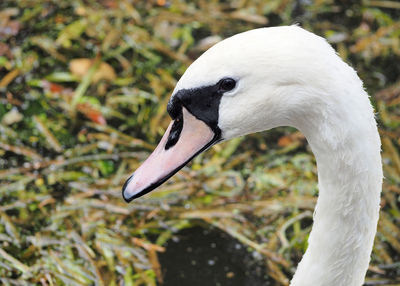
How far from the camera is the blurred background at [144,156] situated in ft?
9.32

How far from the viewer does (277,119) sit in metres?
1.69

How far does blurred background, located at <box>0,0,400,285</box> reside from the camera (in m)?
A: 2.84

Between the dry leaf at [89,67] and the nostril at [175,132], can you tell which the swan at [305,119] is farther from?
the dry leaf at [89,67]

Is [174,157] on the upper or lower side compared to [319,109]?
lower

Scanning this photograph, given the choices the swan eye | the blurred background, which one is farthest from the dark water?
the swan eye

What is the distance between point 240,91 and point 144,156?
1702 millimetres

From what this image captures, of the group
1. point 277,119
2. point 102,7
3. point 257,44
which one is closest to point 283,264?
point 277,119

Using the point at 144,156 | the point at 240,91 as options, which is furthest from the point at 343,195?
the point at 144,156

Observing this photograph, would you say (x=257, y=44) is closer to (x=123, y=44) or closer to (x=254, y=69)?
(x=254, y=69)

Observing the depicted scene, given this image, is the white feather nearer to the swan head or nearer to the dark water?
the swan head

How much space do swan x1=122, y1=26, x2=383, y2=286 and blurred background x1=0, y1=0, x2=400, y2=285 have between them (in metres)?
1.09

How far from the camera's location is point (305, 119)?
161cm

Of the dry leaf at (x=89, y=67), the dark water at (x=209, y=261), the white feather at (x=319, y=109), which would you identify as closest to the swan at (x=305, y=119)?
the white feather at (x=319, y=109)

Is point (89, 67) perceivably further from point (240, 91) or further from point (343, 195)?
point (343, 195)
